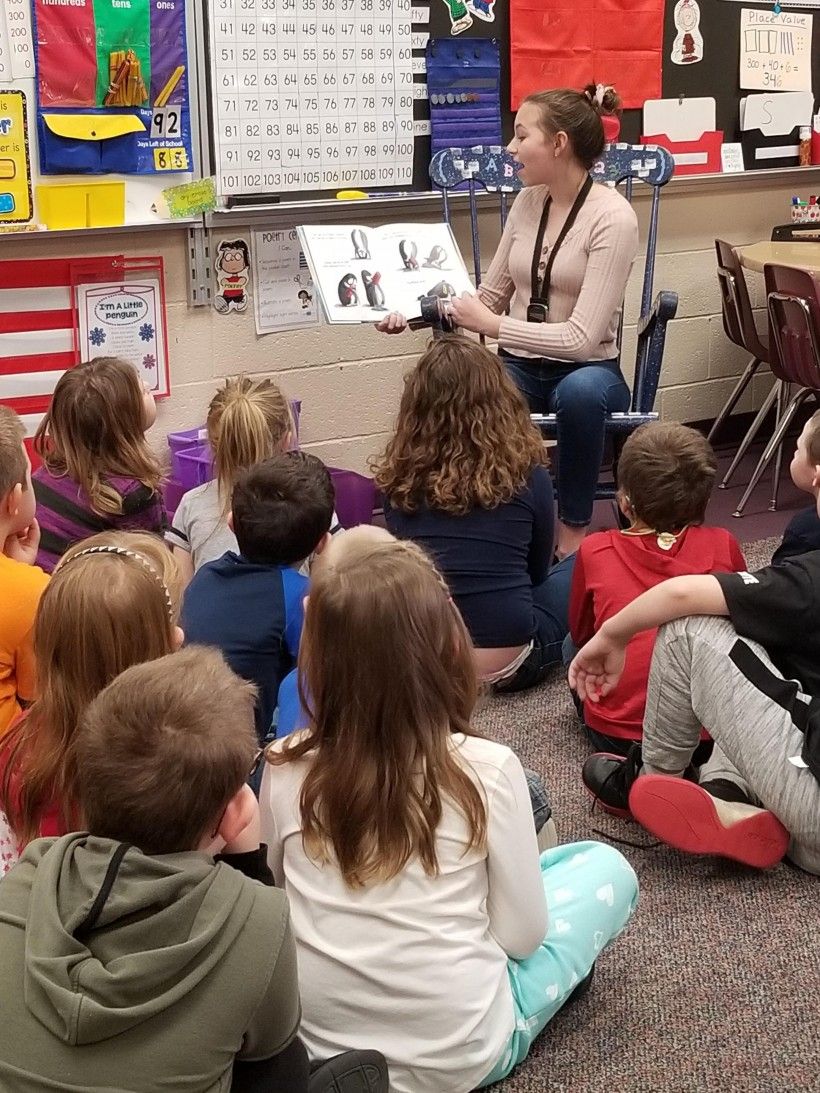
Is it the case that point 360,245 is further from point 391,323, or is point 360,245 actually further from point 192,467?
point 192,467

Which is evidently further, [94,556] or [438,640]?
[94,556]

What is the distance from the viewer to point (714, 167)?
454cm

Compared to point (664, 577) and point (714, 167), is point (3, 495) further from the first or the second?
point (714, 167)

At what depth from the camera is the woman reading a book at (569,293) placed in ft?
11.2

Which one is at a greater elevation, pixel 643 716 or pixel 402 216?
pixel 402 216

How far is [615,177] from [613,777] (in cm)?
218

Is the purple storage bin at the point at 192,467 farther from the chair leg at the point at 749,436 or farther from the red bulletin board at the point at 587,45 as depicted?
the chair leg at the point at 749,436

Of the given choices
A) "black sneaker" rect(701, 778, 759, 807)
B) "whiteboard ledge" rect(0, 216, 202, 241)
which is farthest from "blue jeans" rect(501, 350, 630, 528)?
"black sneaker" rect(701, 778, 759, 807)

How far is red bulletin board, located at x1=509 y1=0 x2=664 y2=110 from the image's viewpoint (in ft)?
13.2

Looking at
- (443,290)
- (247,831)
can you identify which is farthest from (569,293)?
(247,831)

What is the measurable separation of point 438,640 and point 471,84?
295cm

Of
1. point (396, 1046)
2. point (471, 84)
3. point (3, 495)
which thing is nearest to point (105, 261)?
point (471, 84)

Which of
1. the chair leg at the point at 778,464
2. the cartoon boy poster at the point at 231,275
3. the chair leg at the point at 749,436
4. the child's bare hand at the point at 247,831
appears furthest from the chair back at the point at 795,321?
the child's bare hand at the point at 247,831

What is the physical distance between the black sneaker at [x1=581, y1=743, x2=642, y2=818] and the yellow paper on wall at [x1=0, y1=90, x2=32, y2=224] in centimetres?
207
